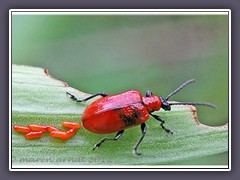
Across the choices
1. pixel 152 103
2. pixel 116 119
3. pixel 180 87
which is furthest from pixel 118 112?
pixel 180 87

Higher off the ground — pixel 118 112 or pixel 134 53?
pixel 134 53

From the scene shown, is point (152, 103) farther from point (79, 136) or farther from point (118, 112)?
point (79, 136)

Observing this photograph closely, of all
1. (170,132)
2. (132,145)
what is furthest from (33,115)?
(170,132)

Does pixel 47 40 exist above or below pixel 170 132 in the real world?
above

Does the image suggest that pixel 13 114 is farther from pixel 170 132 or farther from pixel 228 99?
pixel 228 99

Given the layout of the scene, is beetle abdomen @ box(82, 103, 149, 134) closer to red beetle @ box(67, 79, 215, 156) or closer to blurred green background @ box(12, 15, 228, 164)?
red beetle @ box(67, 79, 215, 156)

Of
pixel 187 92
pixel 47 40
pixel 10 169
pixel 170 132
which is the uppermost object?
pixel 47 40
